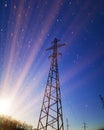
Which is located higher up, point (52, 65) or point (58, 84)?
point (52, 65)

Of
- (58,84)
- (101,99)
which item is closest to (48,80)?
(58,84)

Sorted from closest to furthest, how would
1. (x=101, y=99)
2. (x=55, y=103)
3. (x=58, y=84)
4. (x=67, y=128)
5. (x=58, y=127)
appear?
A: (x=58, y=127) < (x=55, y=103) < (x=58, y=84) < (x=101, y=99) < (x=67, y=128)

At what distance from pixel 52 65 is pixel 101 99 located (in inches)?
2107

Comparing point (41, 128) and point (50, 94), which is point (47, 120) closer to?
point (41, 128)

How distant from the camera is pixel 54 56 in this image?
84.3 ft

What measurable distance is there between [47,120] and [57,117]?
4.45 ft

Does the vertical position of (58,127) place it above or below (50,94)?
below

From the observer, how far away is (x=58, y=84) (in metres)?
23.8

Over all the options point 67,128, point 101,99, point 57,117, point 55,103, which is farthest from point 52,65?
point 67,128

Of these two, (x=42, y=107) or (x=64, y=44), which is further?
(x=64, y=44)

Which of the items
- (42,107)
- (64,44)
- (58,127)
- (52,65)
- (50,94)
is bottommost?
(58,127)

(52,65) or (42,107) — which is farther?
(52,65)

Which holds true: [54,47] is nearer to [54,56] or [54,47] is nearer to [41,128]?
[54,56]

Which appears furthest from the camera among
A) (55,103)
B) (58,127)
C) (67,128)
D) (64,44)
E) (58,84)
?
(67,128)
